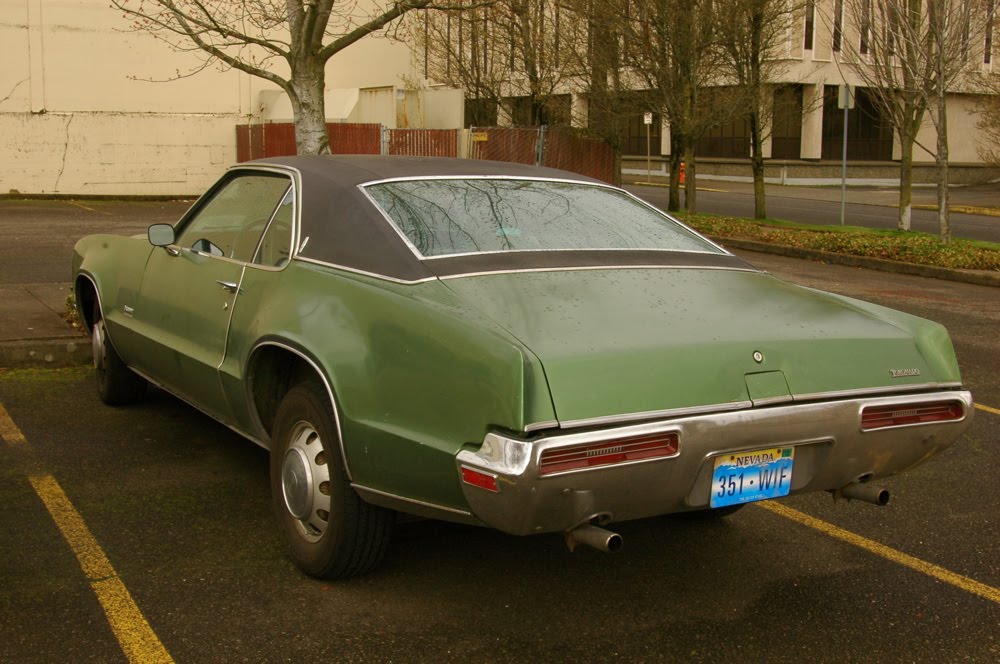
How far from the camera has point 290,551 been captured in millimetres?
4250

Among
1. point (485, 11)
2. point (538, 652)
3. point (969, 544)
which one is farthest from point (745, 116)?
point (538, 652)

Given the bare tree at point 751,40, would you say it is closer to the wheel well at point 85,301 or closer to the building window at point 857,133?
the wheel well at point 85,301

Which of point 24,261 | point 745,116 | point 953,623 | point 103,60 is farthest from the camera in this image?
point 103,60

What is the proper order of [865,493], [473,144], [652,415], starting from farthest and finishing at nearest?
[473,144] → [865,493] → [652,415]

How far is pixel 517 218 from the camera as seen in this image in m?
4.57

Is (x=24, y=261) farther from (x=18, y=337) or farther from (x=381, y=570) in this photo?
(x=381, y=570)

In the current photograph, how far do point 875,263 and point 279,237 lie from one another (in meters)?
12.5

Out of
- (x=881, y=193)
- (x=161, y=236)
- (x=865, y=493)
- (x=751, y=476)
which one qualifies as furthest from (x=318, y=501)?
(x=881, y=193)

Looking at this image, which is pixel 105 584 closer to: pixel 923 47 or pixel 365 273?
pixel 365 273

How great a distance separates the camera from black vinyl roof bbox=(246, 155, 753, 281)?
4094 millimetres

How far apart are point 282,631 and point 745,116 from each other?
67.9 ft

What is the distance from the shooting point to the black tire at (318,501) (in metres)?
3.95

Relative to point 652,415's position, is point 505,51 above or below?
above

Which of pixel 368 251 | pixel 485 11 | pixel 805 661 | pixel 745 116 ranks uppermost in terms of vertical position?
pixel 485 11
